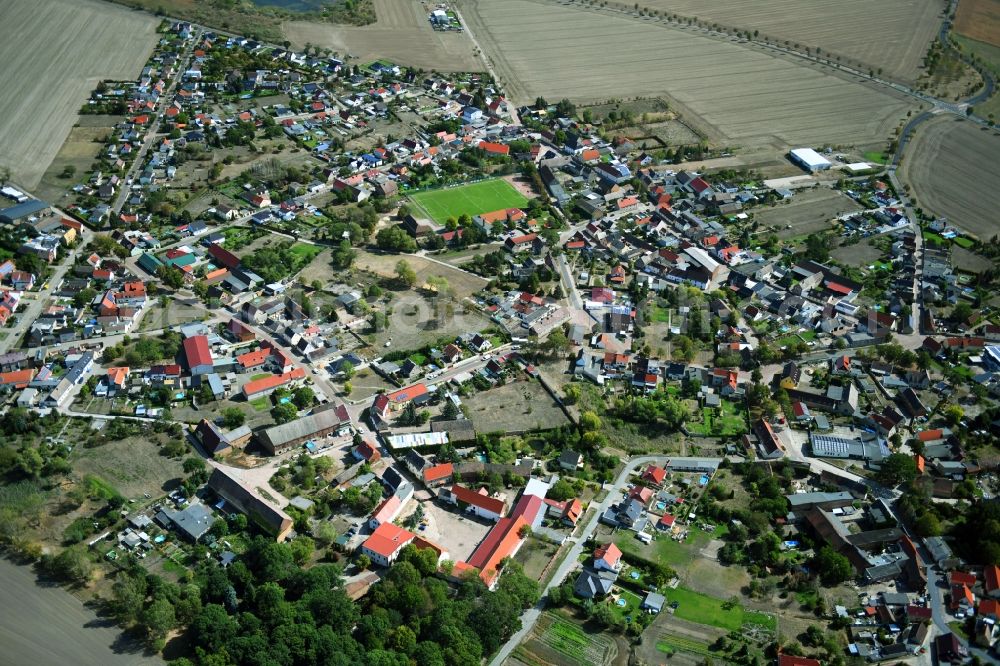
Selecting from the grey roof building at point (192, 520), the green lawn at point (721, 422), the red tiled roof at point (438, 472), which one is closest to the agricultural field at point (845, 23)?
the green lawn at point (721, 422)

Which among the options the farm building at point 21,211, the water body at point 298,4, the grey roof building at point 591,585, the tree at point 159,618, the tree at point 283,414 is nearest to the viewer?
the tree at point 159,618

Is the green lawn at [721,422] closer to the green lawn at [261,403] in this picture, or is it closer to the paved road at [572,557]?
the paved road at [572,557]

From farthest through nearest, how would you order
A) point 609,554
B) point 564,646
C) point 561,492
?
point 561,492, point 609,554, point 564,646

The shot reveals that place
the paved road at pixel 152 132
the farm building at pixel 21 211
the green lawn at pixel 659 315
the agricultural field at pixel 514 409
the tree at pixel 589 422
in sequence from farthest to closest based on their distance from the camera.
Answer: the paved road at pixel 152 132 < the farm building at pixel 21 211 < the green lawn at pixel 659 315 < the agricultural field at pixel 514 409 < the tree at pixel 589 422

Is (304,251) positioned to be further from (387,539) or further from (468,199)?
(387,539)

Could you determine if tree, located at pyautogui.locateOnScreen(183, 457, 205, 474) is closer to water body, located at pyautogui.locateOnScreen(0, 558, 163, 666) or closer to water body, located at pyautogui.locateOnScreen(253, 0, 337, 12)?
water body, located at pyautogui.locateOnScreen(0, 558, 163, 666)

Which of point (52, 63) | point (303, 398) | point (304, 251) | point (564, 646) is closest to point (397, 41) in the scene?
point (52, 63)
